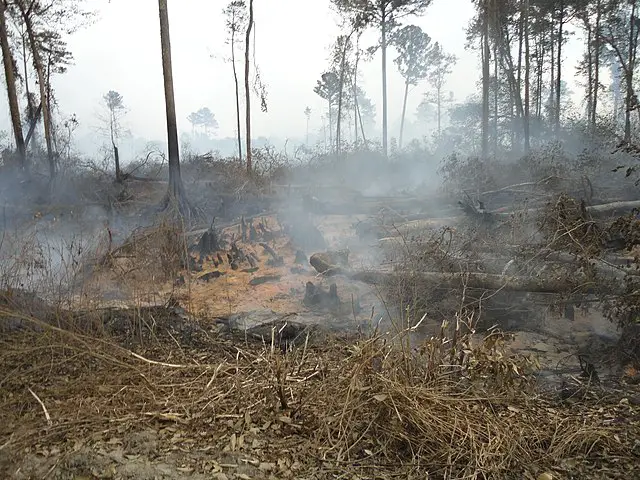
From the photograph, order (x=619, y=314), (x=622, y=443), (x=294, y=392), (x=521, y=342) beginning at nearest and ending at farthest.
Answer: (x=622, y=443)
(x=294, y=392)
(x=619, y=314)
(x=521, y=342)

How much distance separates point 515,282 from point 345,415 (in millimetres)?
3359

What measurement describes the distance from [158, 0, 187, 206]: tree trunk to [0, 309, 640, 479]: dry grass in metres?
8.24

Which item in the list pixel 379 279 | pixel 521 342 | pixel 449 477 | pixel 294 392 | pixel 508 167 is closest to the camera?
pixel 449 477

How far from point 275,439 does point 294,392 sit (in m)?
0.47

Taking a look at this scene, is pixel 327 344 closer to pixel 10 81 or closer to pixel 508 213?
pixel 508 213

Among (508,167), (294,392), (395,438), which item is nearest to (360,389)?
(395,438)

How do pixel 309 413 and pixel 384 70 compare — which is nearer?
→ pixel 309 413

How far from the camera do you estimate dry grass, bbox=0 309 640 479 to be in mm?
2660

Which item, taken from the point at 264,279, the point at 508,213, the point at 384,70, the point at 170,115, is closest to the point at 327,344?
the point at 264,279

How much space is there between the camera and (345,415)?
301 cm

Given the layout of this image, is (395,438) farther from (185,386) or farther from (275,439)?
(185,386)

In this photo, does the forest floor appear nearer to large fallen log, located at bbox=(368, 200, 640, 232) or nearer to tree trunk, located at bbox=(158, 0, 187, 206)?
large fallen log, located at bbox=(368, 200, 640, 232)

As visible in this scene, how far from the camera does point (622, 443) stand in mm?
2799

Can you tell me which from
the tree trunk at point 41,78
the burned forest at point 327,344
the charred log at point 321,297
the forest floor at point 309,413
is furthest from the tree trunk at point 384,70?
the forest floor at point 309,413
